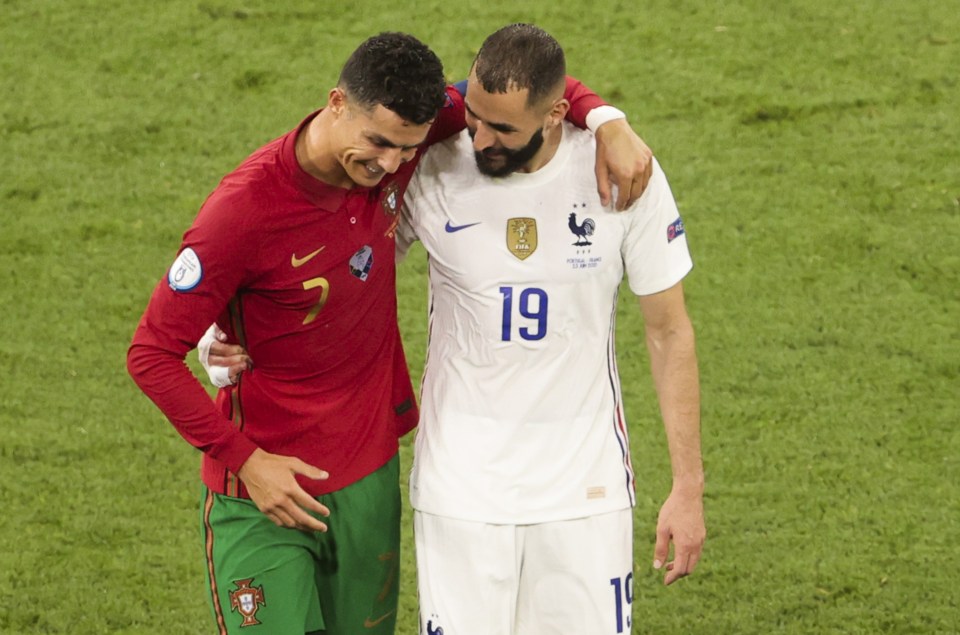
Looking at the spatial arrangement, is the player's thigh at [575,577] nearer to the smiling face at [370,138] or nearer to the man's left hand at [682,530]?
the man's left hand at [682,530]

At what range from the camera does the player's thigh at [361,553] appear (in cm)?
349

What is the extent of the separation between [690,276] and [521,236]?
3.01 metres

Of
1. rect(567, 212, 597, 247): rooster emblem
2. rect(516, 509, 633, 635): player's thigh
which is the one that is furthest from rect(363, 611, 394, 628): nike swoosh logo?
rect(567, 212, 597, 247): rooster emblem

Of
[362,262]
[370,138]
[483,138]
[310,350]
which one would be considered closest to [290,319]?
[310,350]

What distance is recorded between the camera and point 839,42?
761cm

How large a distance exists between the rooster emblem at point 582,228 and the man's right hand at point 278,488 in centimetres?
76

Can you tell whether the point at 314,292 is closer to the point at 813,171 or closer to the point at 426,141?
the point at 426,141

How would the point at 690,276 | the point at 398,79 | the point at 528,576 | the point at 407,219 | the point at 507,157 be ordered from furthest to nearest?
the point at 690,276 → the point at 407,219 → the point at 528,576 → the point at 507,157 → the point at 398,79

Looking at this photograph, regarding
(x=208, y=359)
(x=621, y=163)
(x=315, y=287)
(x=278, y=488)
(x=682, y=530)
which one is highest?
(x=621, y=163)

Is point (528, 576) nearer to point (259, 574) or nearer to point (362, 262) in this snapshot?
point (259, 574)

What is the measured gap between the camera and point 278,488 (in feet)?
10.4

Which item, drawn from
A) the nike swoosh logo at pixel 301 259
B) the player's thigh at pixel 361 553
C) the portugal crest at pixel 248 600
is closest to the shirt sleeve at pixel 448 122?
the nike swoosh logo at pixel 301 259

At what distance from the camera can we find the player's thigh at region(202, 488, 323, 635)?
3391mm

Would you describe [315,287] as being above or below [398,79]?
below
